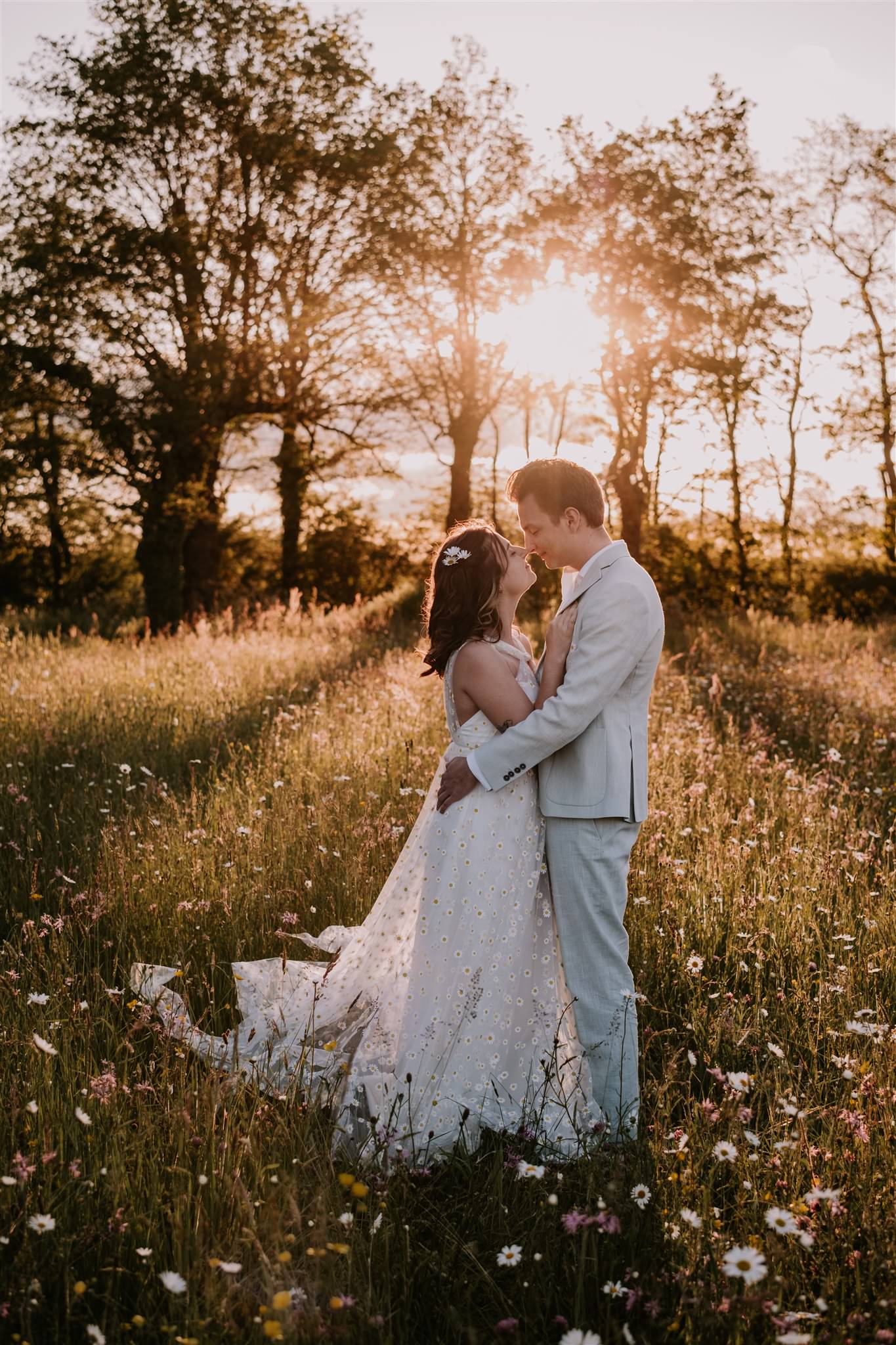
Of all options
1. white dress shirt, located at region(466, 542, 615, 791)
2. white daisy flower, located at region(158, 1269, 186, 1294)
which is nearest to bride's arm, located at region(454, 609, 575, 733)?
white dress shirt, located at region(466, 542, 615, 791)

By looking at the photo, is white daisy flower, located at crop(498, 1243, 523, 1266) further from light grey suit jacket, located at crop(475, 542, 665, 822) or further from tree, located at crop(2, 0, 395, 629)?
tree, located at crop(2, 0, 395, 629)

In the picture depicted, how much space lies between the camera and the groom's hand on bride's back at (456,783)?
148 inches

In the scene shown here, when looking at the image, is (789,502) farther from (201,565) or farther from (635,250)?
(201,565)

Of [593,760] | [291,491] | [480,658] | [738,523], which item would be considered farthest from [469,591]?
[738,523]

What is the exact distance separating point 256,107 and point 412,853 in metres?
20.9

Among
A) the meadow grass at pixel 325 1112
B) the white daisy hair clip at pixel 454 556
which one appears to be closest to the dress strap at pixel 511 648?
the white daisy hair clip at pixel 454 556

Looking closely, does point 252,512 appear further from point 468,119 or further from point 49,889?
point 49,889

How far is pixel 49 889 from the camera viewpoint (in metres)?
5.28

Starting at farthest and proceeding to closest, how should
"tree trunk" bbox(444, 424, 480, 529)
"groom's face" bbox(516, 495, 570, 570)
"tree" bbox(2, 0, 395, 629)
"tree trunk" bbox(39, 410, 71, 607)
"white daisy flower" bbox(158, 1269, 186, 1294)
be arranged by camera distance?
"tree trunk" bbox(39, 410, 71, 607) < "tree trunk" bbox(444, 424, 480, 529) < "tree" bbox(2, 0, 395, 629) < "groom's face" bbox(516, 495, 570, 570) < "white daisy flower" bbox(158, 1269, 186, 1294)

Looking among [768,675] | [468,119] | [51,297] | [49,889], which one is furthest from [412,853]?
[468,119]

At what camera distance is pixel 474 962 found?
3.73m

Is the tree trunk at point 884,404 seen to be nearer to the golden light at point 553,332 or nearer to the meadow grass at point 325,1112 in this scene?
the golden light at point 553,332

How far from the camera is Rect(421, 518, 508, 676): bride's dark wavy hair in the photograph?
3785mm

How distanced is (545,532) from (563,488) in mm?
168
